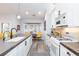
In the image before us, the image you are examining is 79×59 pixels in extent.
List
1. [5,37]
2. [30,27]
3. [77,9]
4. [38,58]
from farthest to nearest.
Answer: [30,27] → [5,37] → [77,9] → [38,58]

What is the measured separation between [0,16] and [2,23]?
2.10 feet

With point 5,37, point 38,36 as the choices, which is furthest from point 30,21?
point 5,37

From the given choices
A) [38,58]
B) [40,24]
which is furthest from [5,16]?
[38,58]

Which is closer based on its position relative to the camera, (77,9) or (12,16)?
(77,9)

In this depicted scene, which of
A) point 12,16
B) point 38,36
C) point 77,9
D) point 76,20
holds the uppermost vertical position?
point 12,16

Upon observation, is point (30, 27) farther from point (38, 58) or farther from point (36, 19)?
point (38, 58)

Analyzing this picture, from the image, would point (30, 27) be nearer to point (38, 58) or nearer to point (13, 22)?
point (13, 22)

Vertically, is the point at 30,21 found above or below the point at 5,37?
above

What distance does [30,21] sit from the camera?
1566 cm

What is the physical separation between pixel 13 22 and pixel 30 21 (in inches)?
175

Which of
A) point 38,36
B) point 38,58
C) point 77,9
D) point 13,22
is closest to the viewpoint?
point 38,58

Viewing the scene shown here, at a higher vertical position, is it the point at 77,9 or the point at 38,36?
the point at 77,9

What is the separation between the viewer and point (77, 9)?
107 inches

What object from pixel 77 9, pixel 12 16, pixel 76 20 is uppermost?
pixel 12 16
